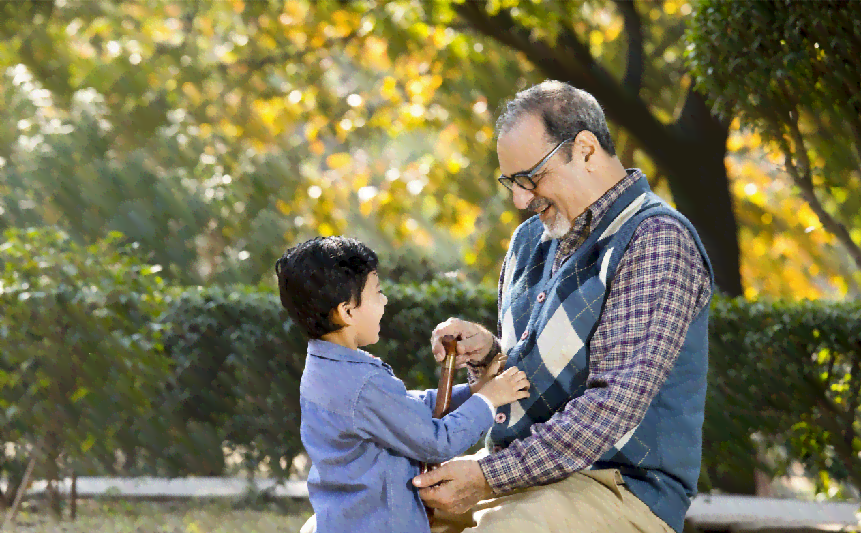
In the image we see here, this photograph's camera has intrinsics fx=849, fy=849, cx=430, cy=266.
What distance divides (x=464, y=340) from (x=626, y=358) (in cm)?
67

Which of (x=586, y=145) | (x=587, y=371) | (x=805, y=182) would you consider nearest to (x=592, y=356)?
(x=587, y=371)

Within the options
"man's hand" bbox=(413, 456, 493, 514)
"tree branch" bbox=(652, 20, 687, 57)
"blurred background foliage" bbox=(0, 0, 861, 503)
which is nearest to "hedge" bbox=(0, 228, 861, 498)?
"blurred background foliage" bbox=(0, 0, 861, 503)

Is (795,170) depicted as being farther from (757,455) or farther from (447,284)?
(447,284)

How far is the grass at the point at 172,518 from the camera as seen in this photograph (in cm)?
598

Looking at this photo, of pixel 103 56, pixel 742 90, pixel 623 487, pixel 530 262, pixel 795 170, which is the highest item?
pixel 103 56

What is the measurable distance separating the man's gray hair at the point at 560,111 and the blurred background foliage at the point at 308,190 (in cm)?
147

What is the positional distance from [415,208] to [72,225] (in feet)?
21.5

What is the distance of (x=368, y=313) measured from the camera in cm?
252

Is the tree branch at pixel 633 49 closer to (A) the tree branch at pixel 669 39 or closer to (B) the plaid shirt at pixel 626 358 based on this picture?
(A) the tree branch at pixel 669 39

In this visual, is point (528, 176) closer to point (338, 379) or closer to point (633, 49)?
point (338, 379)

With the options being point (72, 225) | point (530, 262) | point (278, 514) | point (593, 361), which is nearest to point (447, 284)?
point (278, 514)

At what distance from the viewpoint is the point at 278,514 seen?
20.9 ft

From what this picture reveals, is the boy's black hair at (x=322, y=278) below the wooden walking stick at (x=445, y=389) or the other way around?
the other way around

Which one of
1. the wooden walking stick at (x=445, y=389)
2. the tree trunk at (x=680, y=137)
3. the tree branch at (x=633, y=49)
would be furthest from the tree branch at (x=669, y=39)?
the wooden walking stick at (x=445, y=389)
